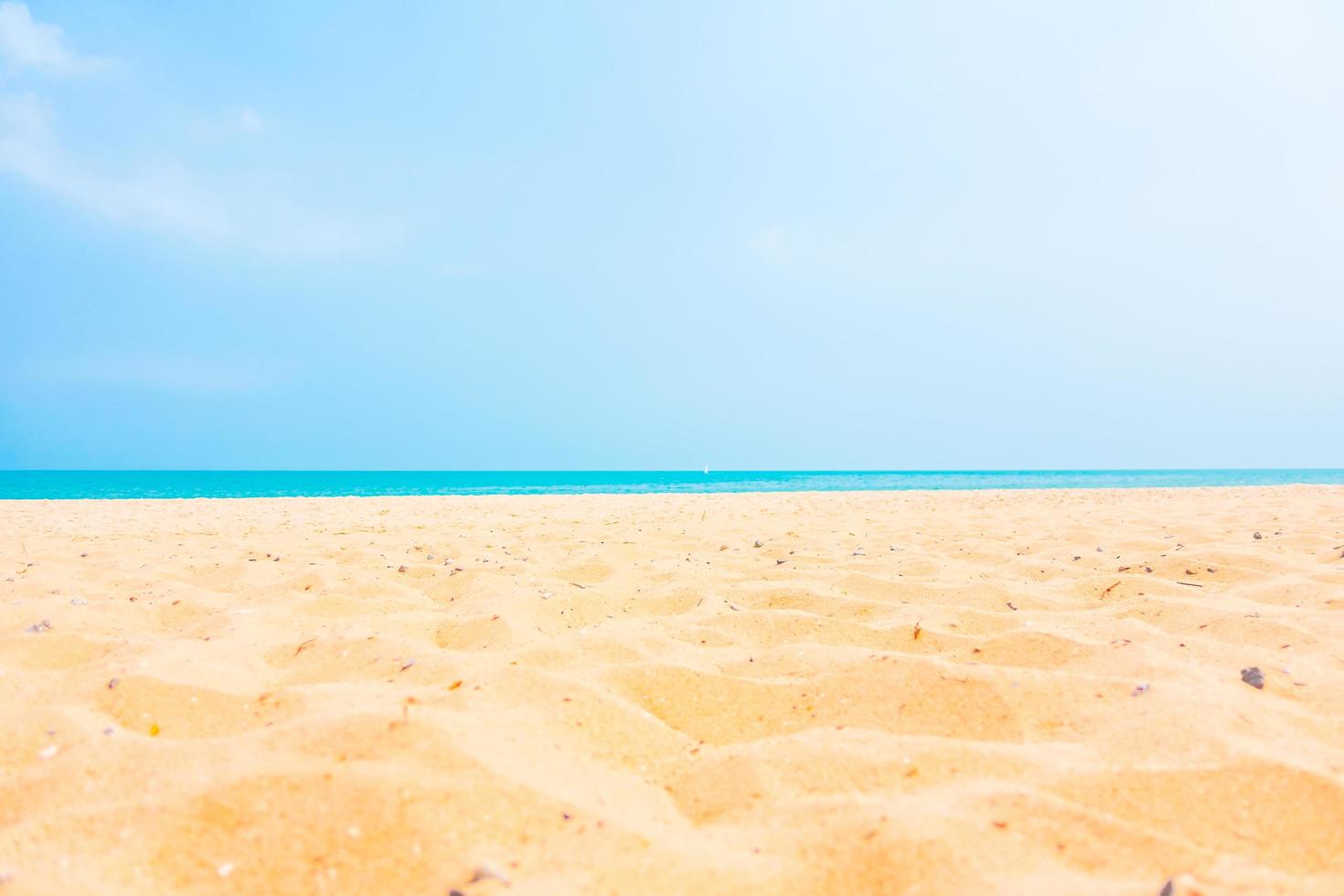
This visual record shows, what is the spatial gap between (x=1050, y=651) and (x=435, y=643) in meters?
1.96

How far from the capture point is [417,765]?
52.9 inches

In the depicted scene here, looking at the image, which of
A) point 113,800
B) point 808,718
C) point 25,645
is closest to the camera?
point 113,800

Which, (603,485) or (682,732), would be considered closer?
(682,732)

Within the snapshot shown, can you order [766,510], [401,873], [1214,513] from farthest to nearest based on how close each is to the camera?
[766,510], [1214,513], [401,873]

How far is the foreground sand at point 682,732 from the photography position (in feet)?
3.74

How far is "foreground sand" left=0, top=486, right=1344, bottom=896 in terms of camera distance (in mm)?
1140

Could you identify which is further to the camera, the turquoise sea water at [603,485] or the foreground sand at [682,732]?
the turquoise sea water at [603,485]

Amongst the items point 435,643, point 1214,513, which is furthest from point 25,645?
point 1214,513

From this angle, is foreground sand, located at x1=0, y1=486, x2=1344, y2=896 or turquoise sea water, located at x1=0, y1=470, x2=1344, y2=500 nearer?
foreground sand, located at x1=0, y1=486, x2=1344, y2=896

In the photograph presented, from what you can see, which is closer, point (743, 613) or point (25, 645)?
point (25, 645)

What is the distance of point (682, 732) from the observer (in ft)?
5.68

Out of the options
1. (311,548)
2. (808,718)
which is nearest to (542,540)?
(311,548)

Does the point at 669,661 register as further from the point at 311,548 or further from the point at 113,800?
the point at 311,548

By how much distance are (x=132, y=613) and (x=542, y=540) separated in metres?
2.66
